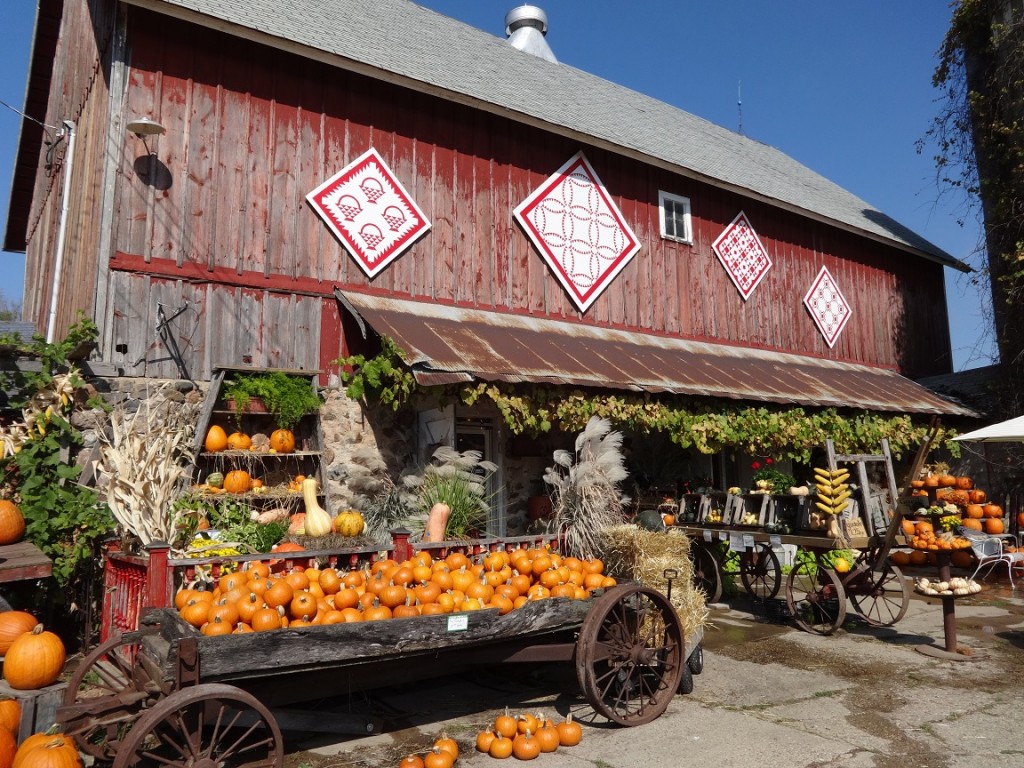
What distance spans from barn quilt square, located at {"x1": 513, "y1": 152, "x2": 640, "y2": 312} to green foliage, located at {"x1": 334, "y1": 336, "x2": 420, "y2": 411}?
3.59 meters

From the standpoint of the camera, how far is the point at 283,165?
9117 mm

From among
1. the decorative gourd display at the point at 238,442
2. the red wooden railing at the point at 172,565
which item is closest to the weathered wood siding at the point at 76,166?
the decorative gourd display at the point at 238,442

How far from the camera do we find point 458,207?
10.6 meters

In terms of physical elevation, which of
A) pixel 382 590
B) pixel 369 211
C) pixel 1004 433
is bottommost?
pixel 382 590

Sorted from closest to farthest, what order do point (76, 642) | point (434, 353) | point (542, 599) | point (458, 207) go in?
1. point (542, 599)
2. point (76, 642)
3. point (434, 353)
4. point (458, 207)

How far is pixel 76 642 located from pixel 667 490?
7.62 m

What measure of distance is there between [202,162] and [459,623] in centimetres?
648

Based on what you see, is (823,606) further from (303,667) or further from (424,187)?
(424,187)

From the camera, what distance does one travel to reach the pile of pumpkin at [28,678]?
3.85 meters

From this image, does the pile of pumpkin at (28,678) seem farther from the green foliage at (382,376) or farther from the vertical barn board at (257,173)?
the vertical barn board at (257,173)

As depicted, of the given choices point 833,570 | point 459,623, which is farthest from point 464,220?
point 459,623

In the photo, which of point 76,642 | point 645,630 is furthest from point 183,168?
point 645,630

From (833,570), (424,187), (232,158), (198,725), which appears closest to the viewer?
(198,725)

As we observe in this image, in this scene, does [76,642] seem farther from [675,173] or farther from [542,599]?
[675,173]
